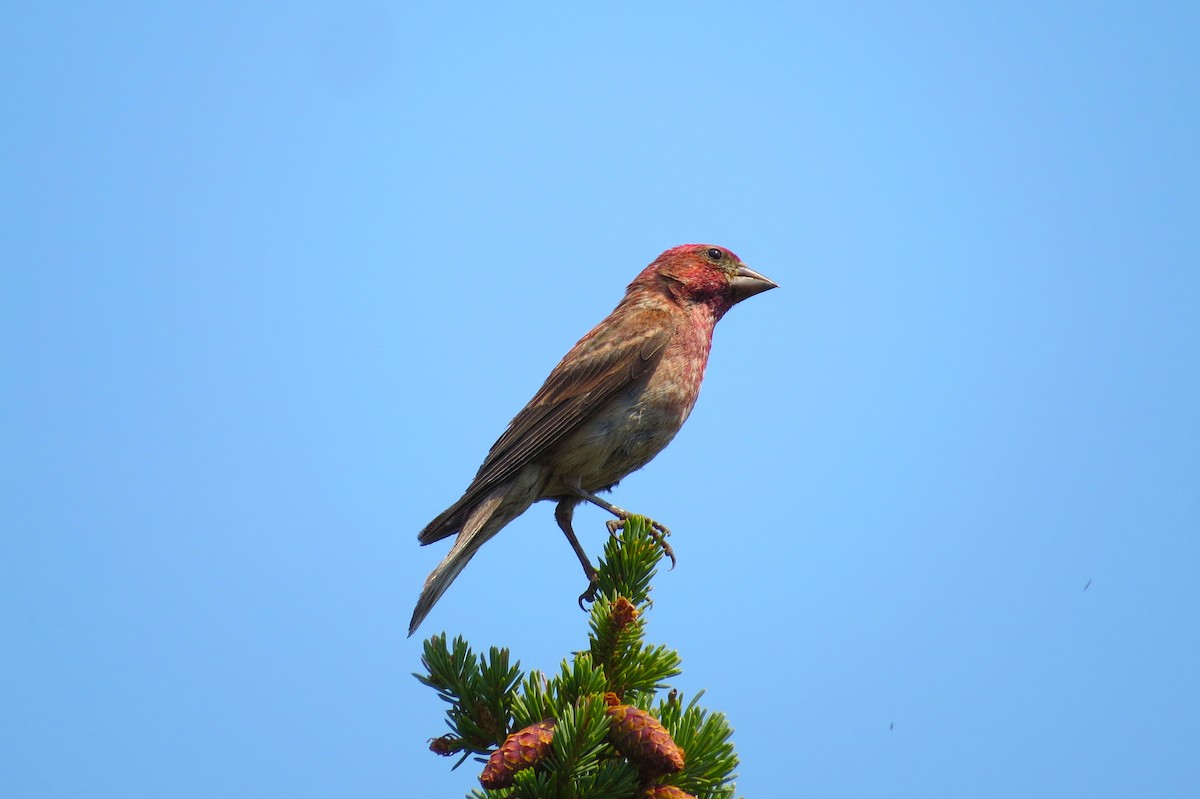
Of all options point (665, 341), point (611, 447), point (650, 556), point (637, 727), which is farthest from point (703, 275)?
point (637, 727)

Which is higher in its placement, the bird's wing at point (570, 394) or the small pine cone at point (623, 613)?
the bird's wing at point (570, 394)

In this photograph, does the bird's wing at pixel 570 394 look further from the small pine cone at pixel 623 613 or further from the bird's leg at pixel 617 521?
the small pine cone at pixel 623 613

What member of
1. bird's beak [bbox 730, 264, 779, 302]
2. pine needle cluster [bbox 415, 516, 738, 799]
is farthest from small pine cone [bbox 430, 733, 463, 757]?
bird's beak [bbox 730, 264, 779, 302]

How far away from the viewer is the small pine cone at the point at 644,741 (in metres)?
2.77

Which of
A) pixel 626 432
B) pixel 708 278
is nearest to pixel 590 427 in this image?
pixel 626 432

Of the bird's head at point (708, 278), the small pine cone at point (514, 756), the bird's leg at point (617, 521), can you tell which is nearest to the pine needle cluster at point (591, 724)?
the small pine cone at point (514, 756)

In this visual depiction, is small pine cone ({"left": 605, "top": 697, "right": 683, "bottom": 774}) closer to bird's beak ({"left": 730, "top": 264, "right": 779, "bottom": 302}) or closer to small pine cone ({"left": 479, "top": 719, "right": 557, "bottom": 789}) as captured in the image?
small pine cone ({"left": 479, "top": 719, "right": 557, "bottom": 789})

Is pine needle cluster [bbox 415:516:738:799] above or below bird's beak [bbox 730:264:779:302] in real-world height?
below

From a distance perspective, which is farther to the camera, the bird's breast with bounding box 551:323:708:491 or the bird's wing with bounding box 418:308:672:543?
the bird's breast with bounding box 551:323:708:491

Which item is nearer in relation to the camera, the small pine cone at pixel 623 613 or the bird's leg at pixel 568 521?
the small pine cone at pixel 623 613

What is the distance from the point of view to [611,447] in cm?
575

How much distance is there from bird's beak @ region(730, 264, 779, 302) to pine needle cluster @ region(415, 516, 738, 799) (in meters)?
3.65

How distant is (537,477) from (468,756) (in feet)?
8.63

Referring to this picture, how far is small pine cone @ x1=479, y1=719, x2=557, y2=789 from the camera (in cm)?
272
